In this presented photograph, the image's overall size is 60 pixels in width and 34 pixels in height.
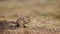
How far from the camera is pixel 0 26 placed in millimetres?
10422

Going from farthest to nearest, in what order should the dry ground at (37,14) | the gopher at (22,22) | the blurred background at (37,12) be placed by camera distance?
the blurred background at (37,12)
the gopher at (22,22)
the dry ground at (37,14)

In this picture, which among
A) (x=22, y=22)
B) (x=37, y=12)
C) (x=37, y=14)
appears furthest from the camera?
(x=37, y=12)

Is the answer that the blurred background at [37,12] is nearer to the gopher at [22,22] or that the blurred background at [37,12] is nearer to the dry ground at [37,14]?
the dry ground at [37,14]

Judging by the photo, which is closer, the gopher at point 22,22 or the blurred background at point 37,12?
the gopher at point 22,22

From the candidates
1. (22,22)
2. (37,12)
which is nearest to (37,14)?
(37,12)

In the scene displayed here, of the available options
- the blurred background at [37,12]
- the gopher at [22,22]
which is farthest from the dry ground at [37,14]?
the gopher at [22,22]

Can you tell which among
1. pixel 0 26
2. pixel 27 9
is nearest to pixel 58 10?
pixel 27 9

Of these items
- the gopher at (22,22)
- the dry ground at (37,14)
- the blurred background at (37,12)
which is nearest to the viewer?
the dry ground at (37,14)

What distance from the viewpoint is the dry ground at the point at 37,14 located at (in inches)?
406

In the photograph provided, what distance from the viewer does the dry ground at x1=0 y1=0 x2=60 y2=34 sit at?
33.8 ft

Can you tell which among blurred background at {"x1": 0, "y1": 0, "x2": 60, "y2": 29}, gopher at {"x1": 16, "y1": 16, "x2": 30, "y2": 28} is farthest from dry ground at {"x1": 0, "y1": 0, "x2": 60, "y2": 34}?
gopher at {"x1": 16, "y1": 16, "x2": 30, "y2": 28}

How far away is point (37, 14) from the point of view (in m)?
14.0

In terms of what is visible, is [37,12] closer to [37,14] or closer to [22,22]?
[37,14]

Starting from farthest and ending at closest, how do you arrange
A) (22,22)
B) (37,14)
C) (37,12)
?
1. (37,12)
2. (37,14)
3. (22,22)
